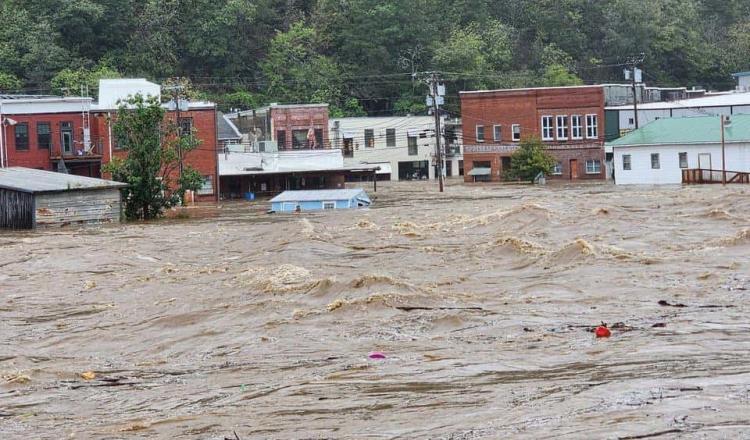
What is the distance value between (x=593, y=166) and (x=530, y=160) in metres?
5.85

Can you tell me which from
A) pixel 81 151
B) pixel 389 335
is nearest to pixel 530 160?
pixel 81 151

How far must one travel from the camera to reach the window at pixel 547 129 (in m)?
82.6

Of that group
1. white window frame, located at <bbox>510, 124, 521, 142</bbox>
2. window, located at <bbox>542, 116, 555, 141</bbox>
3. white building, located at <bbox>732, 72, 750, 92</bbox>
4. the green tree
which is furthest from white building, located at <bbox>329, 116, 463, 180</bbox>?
white building, located at <bbox>732, 72, 750, 92</bbox>

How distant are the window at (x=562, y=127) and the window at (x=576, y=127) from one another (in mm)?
348

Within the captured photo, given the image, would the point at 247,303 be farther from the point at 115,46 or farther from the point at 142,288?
the point at 115,46

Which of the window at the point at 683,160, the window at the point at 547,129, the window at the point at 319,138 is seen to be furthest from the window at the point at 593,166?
the window at the point at 319,138

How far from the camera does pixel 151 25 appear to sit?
355 feet

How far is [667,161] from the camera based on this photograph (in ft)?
229

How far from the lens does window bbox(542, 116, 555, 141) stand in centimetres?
8262

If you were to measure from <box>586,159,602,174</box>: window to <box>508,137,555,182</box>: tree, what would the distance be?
3.57 metres

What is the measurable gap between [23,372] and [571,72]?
106 m

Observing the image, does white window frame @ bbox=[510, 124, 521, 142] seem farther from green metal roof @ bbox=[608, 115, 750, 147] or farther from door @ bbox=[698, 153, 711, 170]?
door @ bbox=[698, 153, 711, 170]

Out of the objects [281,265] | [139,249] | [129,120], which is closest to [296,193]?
[129,120]

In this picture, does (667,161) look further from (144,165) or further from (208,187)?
(144,165)
